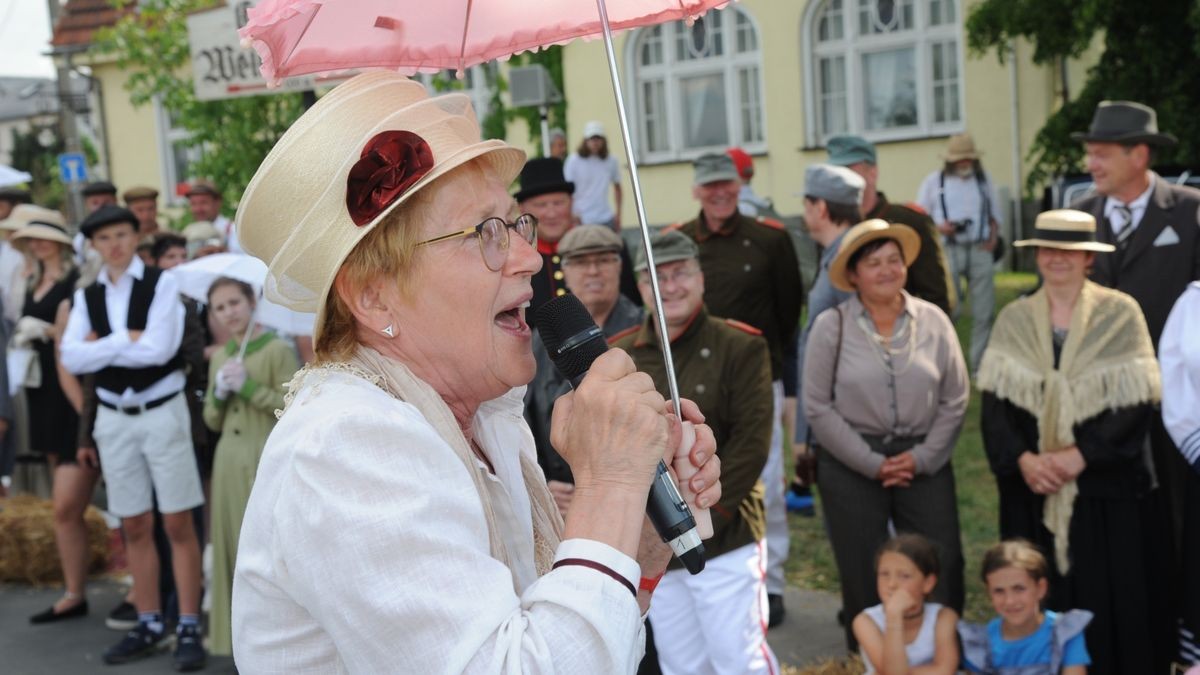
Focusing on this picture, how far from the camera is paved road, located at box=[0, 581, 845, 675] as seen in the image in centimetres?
611

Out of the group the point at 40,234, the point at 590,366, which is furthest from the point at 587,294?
the point at 40,234

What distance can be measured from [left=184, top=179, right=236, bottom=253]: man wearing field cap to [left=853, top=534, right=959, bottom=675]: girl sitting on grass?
23.3 ft

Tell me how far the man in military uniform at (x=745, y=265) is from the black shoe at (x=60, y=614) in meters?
4.09

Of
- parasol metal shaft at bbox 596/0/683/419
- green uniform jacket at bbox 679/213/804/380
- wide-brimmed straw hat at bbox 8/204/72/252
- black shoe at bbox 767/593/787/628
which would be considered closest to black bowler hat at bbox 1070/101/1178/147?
green uniform jacket at bbox 679/213/804/380

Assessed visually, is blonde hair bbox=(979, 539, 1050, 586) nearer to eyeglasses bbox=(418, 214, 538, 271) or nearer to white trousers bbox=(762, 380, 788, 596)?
white trousers bbox=(762, 380, 788, 596)

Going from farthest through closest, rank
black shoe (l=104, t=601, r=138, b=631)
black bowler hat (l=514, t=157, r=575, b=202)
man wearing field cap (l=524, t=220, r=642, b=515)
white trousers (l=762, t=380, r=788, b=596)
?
black shoe (l=104, t=601, r=138, b=631) → black bowler hat (l=514, t=157, r=575, b=202) → white trousers (l=762, t=380, r=788, b=596) → man wearing field cap (l=524, t=220, r=642, b=515)

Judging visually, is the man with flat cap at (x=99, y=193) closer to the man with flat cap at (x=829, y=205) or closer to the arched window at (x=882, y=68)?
the man with flat cap at (x=829, y=205)

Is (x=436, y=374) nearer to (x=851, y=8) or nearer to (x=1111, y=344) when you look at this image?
(x=1111, y=344)

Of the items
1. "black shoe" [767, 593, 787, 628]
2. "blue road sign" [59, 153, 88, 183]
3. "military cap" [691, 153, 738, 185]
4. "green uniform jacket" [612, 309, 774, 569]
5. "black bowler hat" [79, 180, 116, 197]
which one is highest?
"blue road sign" [59, 153, 88, 183]

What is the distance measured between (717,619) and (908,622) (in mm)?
866

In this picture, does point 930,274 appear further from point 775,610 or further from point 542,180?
point 542,180

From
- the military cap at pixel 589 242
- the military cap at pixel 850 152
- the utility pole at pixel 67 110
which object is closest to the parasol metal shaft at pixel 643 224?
the military cap at pixel 589 242

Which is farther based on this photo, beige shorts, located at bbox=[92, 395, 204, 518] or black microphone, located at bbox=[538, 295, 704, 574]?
beige shorts, located at bbox=[92, 395, 204, 518]

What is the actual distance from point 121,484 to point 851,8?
595 inches
